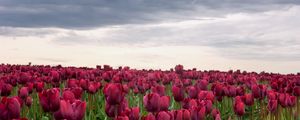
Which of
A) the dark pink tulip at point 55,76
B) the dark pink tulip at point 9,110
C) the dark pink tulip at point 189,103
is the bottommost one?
the dark pink tulip at point 9,110

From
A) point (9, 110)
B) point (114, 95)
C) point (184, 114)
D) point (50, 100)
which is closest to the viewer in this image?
point (184, 114)

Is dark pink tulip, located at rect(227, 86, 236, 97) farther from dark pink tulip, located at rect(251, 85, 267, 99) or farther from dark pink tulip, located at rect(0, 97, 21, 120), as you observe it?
dark pink tulip, located at rect(0, 97, 21, 120)

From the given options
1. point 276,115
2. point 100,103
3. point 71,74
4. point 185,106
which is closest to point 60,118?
point 185,106

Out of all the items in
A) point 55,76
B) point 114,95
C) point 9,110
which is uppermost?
point 55,76

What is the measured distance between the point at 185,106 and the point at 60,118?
1.74 metres

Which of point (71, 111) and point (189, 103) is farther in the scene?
point (189, 103)

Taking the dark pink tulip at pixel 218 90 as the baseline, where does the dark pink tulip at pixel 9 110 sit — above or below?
below

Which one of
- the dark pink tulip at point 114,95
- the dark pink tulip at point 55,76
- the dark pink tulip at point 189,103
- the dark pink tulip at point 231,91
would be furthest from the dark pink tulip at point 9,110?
the dark pink tulip at point 55,76

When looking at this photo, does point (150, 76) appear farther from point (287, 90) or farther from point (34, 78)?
point (287, 90)

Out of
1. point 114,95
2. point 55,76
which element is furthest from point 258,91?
point 55,76

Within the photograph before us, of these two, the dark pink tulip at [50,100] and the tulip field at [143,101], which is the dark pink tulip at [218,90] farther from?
the dark pink tulip at [50,100]

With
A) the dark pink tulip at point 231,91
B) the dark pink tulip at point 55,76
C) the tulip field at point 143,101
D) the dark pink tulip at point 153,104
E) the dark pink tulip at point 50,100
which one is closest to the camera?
the tulip field at point 143,101

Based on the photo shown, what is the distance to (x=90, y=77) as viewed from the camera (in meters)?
13.1

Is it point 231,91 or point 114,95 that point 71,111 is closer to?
point 114,95
